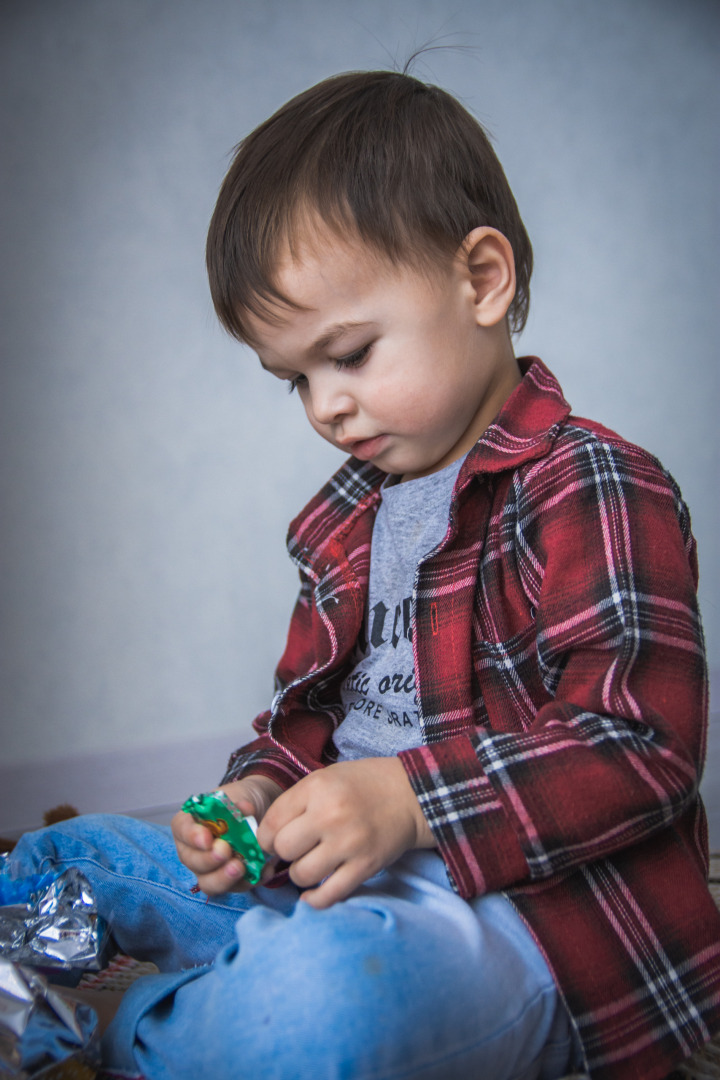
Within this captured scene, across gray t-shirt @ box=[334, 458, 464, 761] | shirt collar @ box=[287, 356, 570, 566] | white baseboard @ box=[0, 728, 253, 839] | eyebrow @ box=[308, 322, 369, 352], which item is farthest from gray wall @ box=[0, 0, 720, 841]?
eyebrow @ box=[308, 322, 369, 352]

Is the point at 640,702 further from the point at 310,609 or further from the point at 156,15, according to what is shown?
the point at 156,15

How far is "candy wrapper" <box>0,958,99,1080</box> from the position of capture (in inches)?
21.3

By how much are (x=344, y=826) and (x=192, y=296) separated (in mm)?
1169

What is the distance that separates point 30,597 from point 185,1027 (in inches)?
41.8

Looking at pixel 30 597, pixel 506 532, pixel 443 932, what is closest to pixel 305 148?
pixel 506 532

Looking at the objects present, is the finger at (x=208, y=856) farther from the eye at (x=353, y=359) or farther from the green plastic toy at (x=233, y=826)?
the eye at (x=353, y=359)

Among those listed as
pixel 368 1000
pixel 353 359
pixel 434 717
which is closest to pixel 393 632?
pixel 434 717

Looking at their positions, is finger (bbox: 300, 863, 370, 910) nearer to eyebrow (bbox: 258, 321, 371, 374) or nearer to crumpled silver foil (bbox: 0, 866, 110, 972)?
crumpled silver foil (bbox: 0, 866, 110, 972)

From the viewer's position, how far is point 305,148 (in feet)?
2.44

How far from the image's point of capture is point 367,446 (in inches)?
30.6

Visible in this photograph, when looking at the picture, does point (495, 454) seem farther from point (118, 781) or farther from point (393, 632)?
point (118, 781)

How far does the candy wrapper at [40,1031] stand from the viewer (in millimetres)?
540

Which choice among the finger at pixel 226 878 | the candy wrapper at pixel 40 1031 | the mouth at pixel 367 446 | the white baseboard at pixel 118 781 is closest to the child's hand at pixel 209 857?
the finger at pixel 226 878

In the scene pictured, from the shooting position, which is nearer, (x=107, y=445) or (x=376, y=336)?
(x=376, y=336)
